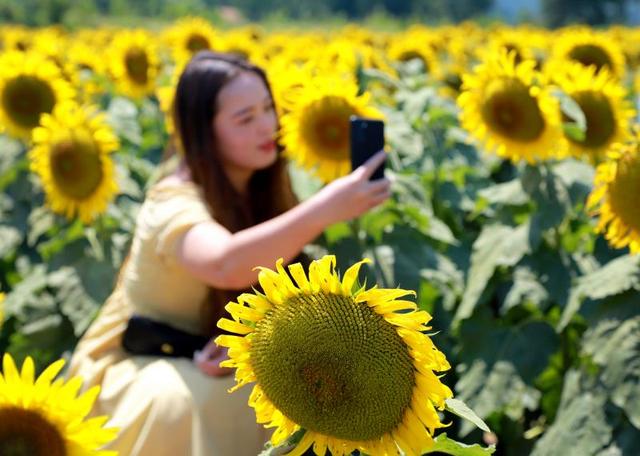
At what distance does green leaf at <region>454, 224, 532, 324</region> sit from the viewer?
8.06ft

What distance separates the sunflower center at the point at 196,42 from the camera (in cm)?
499

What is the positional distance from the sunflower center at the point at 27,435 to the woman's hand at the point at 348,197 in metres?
0.64

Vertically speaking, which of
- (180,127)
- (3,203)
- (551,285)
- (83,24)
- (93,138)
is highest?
(180,127)

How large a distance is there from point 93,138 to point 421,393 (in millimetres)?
1885

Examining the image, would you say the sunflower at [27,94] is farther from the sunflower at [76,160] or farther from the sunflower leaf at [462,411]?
the sunflower leaf at [462,411]

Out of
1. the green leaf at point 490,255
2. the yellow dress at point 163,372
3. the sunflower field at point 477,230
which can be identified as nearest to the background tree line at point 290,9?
the sunflower field at point 477,230

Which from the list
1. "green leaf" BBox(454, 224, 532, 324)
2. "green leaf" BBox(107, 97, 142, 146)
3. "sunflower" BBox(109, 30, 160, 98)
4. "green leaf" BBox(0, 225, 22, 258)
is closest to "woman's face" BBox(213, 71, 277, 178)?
"green leaf" BBox(454, 224, 532, 324)

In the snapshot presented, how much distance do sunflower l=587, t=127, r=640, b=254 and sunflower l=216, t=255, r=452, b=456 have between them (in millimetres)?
777

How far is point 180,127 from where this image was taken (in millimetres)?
2367

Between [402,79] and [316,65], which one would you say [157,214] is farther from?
[402,79]

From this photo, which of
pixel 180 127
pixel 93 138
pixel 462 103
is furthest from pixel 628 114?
pixel 93 138

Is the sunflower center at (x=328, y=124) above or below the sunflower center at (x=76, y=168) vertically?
above

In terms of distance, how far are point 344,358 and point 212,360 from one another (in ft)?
2.61

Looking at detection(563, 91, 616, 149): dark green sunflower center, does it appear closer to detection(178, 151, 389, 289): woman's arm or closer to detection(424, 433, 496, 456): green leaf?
detection(178, 151, 389, 289): woman's arm
